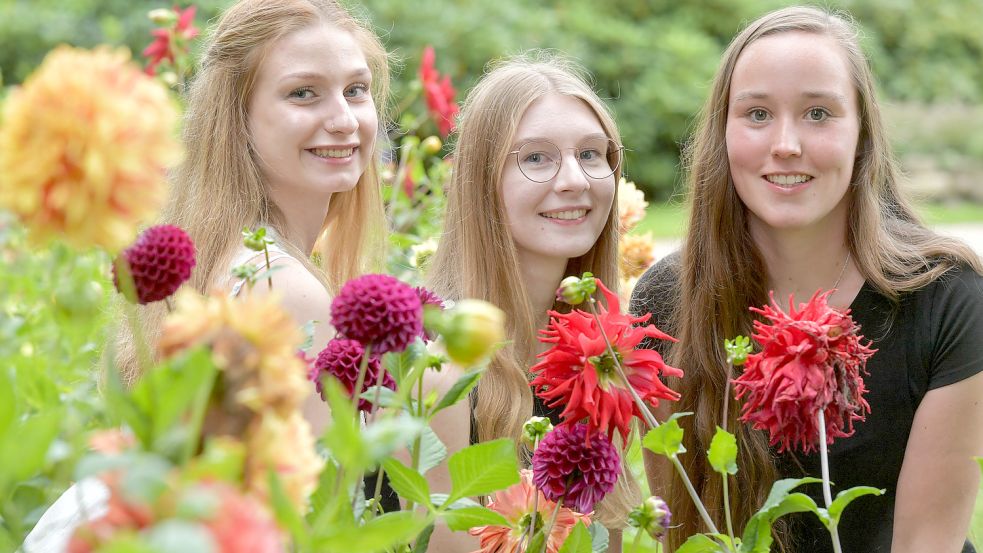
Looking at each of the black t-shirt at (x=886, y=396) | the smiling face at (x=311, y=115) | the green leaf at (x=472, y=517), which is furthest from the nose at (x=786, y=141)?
the green leaf at (x=472, y=517)

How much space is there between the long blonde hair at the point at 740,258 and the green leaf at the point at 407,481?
949mm

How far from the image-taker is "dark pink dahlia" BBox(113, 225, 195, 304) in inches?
25.3

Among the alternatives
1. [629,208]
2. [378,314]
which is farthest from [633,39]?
[378,314]

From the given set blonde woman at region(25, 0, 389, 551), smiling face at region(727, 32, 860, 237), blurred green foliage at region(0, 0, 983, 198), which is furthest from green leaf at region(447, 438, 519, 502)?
blurred green foliage at region(0, 0, 983, 198)

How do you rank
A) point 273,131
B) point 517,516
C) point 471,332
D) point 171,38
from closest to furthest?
point 471,332
point 517,516
point 273,131
point 171,38

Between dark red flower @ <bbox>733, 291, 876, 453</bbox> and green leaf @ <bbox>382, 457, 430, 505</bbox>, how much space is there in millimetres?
306

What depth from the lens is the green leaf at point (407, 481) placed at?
0.72 m

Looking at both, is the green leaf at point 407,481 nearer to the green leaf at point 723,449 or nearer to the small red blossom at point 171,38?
the green leaf at point 723,449

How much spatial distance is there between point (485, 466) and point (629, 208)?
1.38 meters

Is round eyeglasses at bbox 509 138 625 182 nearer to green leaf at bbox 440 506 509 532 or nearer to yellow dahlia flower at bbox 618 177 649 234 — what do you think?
yellow dahlia flower at bbox 618 177 649 234

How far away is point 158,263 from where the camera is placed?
2.12 ft

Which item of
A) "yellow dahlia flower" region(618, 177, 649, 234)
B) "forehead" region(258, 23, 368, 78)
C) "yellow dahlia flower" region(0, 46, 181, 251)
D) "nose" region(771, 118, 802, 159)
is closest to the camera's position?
"yellow dahlia flower" region(0, 46, 181, 251)

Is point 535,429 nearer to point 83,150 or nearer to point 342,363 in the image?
point 342,363

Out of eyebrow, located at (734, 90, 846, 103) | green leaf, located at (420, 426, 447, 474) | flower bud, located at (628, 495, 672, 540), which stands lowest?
flower bud, located at (628, 495, 672, 540)
